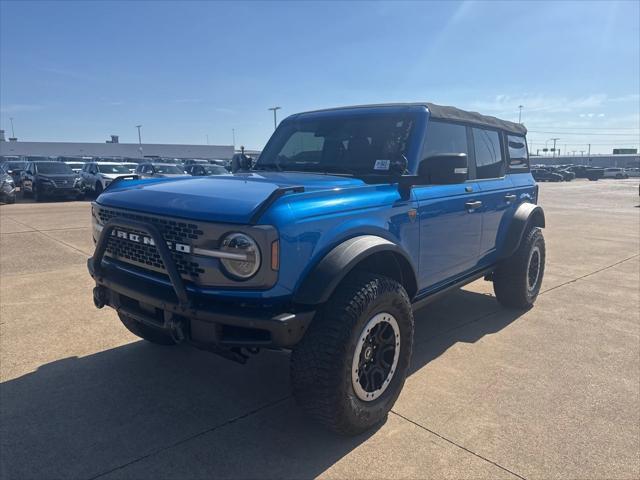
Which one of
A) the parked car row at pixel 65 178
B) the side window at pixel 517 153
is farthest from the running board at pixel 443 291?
the parked car row at pixel 65 178

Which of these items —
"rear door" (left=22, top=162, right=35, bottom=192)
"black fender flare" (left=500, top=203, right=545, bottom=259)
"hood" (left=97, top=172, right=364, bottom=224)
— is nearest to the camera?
"hood" (left=97, top=172, right=364, bottom=224)

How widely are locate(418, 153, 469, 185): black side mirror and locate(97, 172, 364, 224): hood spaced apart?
556mm

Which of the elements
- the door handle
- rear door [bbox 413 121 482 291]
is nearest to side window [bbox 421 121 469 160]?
rear door [bbox 413 121 482 291]

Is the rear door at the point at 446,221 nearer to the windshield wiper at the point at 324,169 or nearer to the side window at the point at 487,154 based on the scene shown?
the side window at the point at 487,154

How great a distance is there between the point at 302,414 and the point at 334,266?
3.77 feet

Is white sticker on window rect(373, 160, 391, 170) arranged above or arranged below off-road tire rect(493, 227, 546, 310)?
above

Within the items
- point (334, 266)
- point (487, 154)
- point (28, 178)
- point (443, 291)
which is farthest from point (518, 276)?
point (28, 178)

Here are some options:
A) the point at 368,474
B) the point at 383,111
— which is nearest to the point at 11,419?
the point at 368,474

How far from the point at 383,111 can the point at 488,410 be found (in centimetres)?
237

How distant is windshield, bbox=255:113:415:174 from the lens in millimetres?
3682

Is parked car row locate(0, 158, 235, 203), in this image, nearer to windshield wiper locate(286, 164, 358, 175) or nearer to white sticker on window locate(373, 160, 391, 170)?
windshield wiper locate(286, 164, 358, 175)

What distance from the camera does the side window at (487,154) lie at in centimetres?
464

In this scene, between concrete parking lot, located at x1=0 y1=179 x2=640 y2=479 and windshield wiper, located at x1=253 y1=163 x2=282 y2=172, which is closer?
concrete parking lot, located at x1=0 y1=179 x2=640 y2=479

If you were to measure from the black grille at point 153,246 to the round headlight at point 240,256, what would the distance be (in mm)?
173
